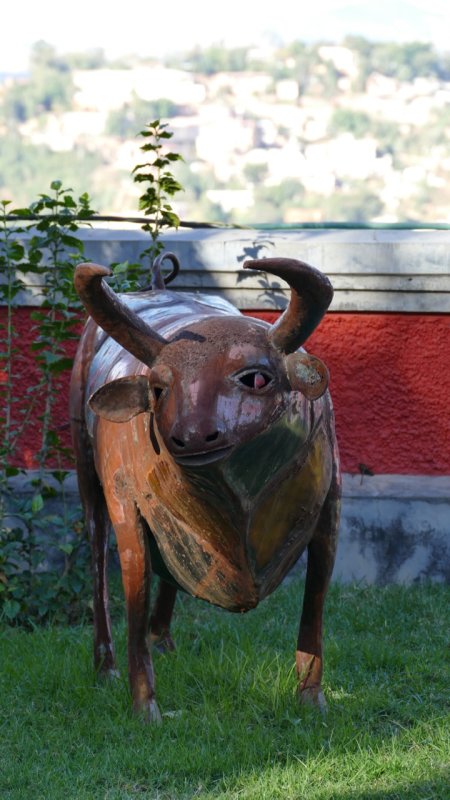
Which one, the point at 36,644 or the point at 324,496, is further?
the point at 36,644

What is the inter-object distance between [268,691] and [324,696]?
21 centimetres

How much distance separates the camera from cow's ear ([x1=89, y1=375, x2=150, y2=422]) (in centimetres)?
360

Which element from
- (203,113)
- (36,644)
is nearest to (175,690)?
(36,644)

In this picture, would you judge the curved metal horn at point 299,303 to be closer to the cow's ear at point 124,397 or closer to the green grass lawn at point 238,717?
the cow's ear at point 124,397

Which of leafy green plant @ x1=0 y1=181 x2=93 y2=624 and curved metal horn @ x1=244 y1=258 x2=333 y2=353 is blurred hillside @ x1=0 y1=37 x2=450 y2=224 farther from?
curved metal horn @ x1=244 y1=258 x2=333 y2=353

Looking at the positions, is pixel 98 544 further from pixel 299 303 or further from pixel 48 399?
pixel 299 303

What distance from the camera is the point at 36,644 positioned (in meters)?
5.52

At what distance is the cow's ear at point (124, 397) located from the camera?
11.8 feet

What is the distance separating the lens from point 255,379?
10.9ft

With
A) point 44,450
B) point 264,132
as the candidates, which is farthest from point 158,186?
point 264,132

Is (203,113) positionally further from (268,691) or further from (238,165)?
(268,691)

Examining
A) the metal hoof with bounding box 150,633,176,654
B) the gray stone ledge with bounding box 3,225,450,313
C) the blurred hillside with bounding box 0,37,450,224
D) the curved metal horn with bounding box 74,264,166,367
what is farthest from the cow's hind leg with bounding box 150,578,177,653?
the blurred hillside with bounding box 0,37,450,224

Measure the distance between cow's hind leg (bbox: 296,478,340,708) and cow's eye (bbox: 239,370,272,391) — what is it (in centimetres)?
103

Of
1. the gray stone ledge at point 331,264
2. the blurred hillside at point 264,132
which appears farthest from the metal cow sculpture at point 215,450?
the blurred hillside at point 264,132
